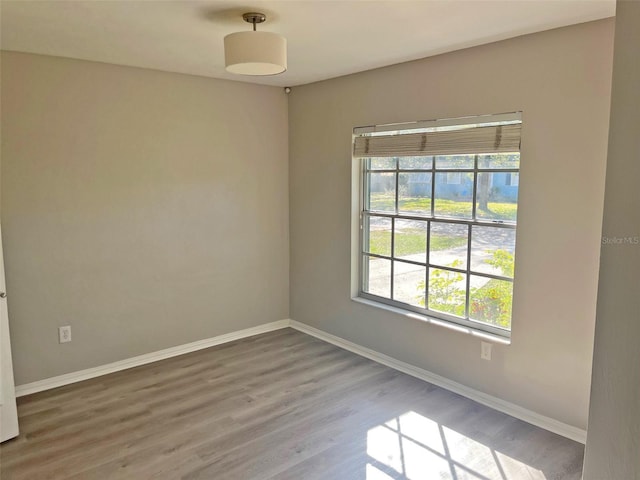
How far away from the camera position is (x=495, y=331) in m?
3.15

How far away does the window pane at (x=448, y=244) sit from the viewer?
Answer: 331 cm

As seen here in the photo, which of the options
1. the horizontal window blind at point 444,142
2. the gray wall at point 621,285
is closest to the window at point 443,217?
the horizontal window blind at point 444,142

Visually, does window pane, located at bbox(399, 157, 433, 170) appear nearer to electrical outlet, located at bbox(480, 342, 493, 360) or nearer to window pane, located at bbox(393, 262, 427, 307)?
window pane, located at bbox(393, 262, 427, 307)

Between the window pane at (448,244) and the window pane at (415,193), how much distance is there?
0.56 feet

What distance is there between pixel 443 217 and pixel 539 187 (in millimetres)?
767

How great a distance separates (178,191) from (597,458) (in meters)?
3.57

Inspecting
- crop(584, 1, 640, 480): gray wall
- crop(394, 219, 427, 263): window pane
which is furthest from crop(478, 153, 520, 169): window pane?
crop(584, 1, 640, 480): gray wall

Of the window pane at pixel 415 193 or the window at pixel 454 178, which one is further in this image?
the window pane at pixel 415 193

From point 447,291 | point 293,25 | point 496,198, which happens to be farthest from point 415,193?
point 293,25

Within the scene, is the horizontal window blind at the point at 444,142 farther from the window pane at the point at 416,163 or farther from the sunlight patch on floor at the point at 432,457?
the sunlight patch on floor at the point at 432,457

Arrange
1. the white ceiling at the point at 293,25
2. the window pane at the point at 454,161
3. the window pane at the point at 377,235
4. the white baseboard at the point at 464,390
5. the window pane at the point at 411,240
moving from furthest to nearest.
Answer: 1. the window pane at the point at 377,235
2. the window pane at the point at 411,240
3. the window pane at the point at 454,161
4. the white baseboard at the point at 464,390
5. the white ceiling at the point at 293,25

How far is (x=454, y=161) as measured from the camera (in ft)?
10.8

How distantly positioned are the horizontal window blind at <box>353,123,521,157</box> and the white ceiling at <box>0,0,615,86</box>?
1.75ft

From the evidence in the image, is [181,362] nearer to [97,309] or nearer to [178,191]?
[97,309]
